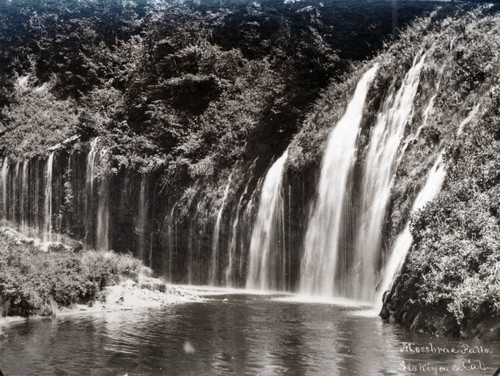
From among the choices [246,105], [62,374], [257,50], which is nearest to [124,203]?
[246,105]

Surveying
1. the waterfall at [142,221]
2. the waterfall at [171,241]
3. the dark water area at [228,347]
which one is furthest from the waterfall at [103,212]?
the dark water area at [228,347]

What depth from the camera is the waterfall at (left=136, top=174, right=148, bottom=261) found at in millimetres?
23375

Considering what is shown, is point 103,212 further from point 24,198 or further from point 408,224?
point 408,224

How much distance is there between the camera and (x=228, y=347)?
946cm

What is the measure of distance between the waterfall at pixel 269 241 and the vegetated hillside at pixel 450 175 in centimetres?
168

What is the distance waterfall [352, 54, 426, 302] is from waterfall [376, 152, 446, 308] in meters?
1.60

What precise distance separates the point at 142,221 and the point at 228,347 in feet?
48.5

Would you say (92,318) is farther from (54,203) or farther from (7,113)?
(54,203)

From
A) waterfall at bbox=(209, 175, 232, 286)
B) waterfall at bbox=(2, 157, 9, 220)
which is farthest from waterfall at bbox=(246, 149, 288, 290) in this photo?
waterfall at bbox=(2, 157, 9, 220)

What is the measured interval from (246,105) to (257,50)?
227 cm

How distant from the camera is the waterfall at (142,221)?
2338cm

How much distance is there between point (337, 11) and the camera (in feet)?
43.9
